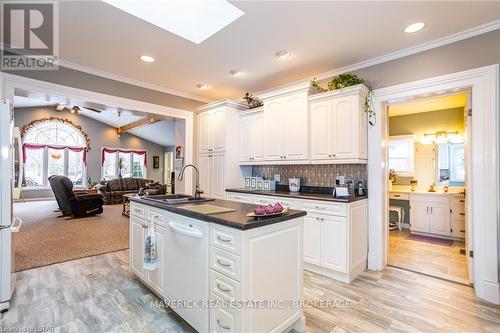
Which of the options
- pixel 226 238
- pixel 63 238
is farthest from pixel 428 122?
Answer: pixel 63 238

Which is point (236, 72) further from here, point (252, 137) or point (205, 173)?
point (205, 173)

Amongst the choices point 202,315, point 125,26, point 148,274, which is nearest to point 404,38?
point 125,26

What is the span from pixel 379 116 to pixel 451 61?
873mm

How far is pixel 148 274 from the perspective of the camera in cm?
245

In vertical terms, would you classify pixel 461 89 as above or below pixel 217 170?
above

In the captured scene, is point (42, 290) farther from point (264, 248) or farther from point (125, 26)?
point (125, 26)

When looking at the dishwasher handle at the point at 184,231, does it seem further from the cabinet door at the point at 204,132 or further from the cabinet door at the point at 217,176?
the cabinet door at the point at 204,132

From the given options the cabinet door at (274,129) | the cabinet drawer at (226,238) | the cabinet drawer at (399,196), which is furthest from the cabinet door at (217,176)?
the cabinet drawer at (399,196)

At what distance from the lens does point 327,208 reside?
2.89 meters

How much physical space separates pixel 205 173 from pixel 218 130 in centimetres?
87

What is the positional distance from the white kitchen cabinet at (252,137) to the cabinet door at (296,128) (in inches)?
20.9

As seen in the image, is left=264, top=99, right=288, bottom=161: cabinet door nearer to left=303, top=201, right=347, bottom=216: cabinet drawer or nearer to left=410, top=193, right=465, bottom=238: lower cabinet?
left=303, top=201, right=347, bottom=216: cabinet drawer

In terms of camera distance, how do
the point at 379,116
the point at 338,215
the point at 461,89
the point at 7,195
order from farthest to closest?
the point at 379,116, the point at 338,215, the point at 461,89, the point at 7,195

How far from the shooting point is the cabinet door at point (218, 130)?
13.9 ft
